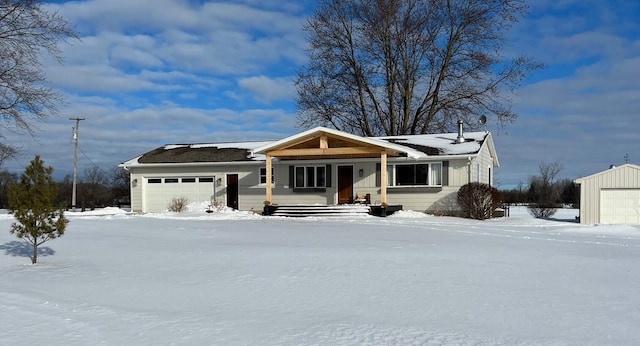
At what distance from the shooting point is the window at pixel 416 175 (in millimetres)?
23703

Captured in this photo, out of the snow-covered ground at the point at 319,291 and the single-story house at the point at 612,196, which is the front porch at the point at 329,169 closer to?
the single-story house at the point at 612,196

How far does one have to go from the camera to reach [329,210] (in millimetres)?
22531

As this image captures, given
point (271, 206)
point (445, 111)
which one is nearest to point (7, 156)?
point (271, 206)

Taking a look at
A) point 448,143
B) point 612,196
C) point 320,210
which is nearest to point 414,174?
point 448,143

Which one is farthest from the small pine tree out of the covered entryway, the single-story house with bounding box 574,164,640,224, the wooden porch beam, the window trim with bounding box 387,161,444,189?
the single-story house with bounding box 574,164,640,224

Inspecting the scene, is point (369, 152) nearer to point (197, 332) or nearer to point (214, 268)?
point (214, 268)

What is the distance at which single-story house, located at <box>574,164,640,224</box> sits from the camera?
821 inches

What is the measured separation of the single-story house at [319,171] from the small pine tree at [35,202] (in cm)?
1324

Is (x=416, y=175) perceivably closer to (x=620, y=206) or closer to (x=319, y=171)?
(x=319, y=171)

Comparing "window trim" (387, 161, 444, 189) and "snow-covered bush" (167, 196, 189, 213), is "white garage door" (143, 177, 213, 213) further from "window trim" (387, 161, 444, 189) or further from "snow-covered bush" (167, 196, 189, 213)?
"window trim" (387, 161, 444, 189)

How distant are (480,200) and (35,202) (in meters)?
16.8

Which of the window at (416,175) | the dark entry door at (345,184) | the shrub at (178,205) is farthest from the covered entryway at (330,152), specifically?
the shrub at (178,205)

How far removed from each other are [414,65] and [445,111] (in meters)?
3.84

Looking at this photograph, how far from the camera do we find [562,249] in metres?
12.3
